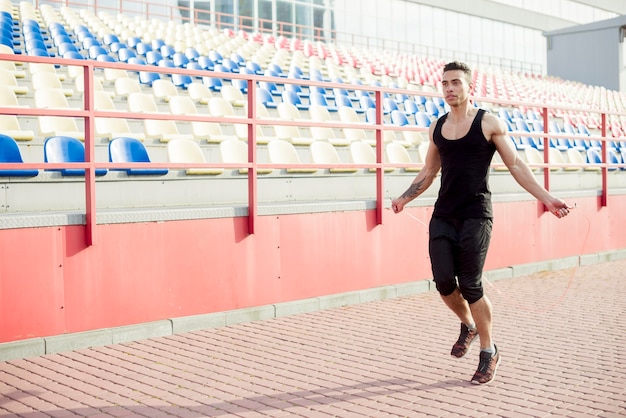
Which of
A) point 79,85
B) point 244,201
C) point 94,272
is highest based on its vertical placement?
point 79,85

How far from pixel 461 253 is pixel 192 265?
2797 mm

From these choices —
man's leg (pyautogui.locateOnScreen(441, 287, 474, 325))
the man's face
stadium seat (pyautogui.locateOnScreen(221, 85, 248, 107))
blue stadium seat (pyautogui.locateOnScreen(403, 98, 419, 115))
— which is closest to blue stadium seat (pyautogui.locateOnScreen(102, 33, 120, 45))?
stadium seat (pyautogui.locateOnScreen(221, 85, 248, 107))

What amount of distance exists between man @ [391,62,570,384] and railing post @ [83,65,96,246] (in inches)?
110

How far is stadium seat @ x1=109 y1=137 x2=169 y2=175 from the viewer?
8094mm

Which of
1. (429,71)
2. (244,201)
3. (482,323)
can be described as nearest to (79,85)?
(244,201)

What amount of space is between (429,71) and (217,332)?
21.0m

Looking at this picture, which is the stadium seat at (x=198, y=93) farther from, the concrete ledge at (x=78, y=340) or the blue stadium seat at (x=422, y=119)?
the concrete ledge at (x=78, y=340)

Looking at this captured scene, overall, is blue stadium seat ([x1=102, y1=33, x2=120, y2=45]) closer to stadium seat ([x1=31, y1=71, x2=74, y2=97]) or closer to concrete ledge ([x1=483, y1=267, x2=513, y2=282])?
stadium seat ([x1=31, y1=71, x2=74, y2=97])

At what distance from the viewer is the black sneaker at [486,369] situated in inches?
209

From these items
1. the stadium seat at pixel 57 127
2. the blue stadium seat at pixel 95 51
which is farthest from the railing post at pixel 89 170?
the blue stadium seat at pixel 95 51

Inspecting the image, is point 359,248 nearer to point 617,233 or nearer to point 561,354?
point 561,354

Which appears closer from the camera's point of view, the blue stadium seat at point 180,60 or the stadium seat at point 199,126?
the stadium seat at point 199,126

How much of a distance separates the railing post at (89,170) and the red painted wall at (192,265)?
9 centimetres

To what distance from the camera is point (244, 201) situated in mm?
9023
